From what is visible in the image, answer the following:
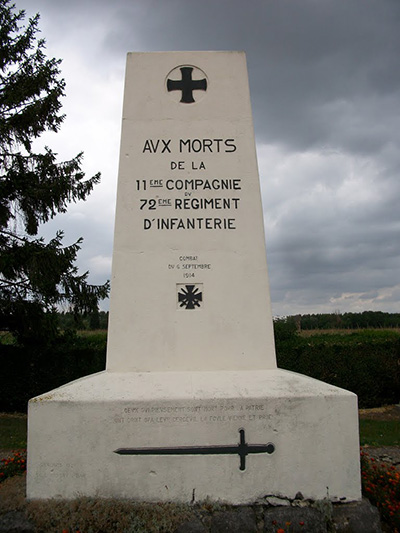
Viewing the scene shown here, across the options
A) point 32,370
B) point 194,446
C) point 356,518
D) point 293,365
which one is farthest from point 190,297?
point 32,370

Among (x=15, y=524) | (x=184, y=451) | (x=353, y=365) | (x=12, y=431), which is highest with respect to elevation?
(x=353, y=365)

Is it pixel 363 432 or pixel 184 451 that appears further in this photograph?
pixel 363 432

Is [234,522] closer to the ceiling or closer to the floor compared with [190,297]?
closer to the floor

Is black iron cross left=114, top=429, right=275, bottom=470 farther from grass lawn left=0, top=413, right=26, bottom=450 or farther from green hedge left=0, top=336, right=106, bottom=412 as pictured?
green hedge left=0, top=336, right=106, bottom=412

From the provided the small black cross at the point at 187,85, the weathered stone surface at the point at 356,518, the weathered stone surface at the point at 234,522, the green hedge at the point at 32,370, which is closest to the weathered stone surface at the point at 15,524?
the weathered stone surface at the point at 234,522

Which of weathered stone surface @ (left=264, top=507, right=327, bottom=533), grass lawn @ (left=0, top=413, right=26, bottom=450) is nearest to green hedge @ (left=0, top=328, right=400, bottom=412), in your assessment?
grass lawn @ (left=0, top=413, right=26, bottom=450)

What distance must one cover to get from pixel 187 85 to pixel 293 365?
8847mm

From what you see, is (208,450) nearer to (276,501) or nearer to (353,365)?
(276,501)

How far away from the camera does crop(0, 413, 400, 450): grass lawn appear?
768 centimetres

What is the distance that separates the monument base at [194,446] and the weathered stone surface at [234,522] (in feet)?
0.43

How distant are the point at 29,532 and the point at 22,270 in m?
8.05

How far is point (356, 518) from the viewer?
3.13m

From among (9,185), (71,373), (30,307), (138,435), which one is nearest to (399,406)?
(71,373)

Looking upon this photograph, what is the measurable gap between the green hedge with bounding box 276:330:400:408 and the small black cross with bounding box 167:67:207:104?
8487 millimetres
